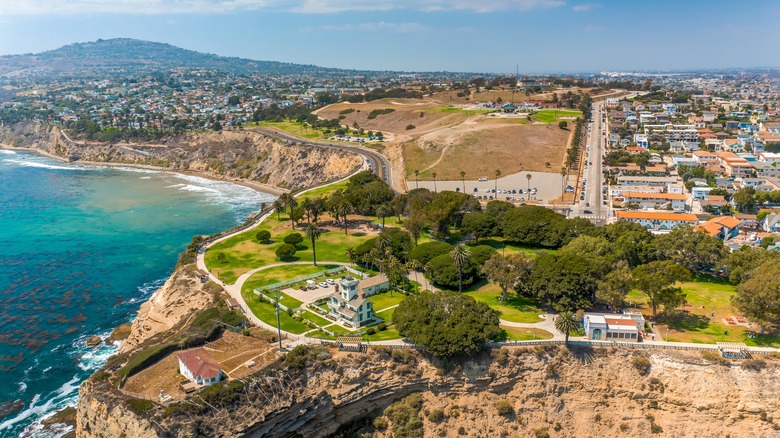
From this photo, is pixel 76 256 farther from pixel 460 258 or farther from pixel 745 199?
pixel 745 199

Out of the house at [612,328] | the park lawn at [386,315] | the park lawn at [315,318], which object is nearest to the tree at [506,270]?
the house at [612,328]

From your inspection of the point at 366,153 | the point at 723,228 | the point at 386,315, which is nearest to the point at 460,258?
the point at 386,315

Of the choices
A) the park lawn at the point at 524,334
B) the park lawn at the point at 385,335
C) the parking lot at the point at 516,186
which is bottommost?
the park lawn at the point at 524,334

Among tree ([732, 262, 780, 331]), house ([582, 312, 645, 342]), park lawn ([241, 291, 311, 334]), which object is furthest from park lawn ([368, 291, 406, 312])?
tree ([732, 262, 780, 331])

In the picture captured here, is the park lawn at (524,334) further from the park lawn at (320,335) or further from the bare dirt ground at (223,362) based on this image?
the bare dirt ground at (223,362)

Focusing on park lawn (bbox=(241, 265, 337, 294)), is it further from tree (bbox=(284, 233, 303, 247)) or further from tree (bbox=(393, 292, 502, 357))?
tree (bbox=(393, 292, 502, 357))

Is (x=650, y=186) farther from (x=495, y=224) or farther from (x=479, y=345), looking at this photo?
(x=479, y=345)
